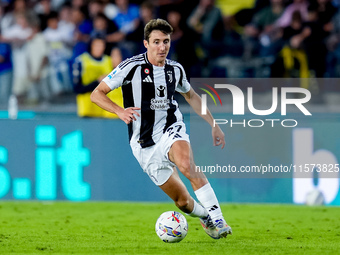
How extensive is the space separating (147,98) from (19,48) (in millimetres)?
6317

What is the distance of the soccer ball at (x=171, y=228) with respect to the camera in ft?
21.9

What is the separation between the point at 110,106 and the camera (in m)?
6.43

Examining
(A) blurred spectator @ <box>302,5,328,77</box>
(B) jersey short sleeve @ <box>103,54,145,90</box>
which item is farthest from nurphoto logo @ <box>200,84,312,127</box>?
(B) jersey short sleeve @ <box>103,54,145,90</box>

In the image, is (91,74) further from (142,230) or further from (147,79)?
(147,79)

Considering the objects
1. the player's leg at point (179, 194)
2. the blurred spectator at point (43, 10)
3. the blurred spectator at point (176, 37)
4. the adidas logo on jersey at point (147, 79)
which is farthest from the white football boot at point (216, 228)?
the blurred spectator at point (43, 10)

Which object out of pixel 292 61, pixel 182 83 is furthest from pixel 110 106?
pixel 292 61

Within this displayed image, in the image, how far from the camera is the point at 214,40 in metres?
12.3

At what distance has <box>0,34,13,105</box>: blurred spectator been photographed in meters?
12.0

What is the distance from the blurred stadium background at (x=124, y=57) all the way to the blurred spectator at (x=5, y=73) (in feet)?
0.06

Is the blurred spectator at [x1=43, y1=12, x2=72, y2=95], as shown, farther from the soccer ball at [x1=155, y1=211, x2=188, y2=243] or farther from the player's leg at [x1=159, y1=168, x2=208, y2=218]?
the soccer ball at [x1=155, y1=211, x2=188, y2=243]

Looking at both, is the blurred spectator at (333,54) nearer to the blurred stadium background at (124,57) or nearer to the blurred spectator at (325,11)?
the blurred stadium background at (124,57)

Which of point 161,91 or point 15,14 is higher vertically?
point 15,14

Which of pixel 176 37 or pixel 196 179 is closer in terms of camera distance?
pixel 196 179

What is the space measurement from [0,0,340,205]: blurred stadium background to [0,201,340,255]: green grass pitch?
1.11ft
